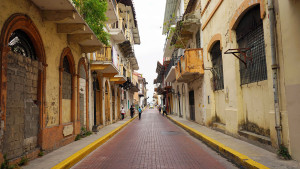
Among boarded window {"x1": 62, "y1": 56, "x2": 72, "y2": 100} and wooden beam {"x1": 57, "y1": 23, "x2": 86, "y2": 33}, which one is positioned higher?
wooden beam {"x1": 57, "y1": 23, "x2": 86, "y2": 33}

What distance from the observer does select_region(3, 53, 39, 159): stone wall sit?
5932mm

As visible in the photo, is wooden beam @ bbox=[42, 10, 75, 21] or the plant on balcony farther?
the plant on balcony

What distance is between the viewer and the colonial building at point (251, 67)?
19.1ft

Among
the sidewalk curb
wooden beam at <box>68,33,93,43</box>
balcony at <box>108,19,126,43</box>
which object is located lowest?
the sidewalk curb

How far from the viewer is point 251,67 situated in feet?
28.1

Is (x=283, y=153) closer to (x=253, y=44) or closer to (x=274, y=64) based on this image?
(x=274, y=64)

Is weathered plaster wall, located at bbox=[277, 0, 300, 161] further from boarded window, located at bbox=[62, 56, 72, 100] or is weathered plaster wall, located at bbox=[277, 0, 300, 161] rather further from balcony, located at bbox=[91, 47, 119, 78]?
balcony, located at bbox=[91, 47, 119, 78]

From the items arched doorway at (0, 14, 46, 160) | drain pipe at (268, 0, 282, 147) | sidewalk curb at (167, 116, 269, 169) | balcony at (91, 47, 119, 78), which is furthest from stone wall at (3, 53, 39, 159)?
drain pipe at (268, 0, 282, 147)

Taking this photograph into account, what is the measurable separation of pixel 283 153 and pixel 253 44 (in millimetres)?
3982

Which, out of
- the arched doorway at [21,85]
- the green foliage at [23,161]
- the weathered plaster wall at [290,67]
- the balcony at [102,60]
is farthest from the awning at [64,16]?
the weathered plaster wall at [290,67]

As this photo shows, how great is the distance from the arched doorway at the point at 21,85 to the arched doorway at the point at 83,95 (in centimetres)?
389

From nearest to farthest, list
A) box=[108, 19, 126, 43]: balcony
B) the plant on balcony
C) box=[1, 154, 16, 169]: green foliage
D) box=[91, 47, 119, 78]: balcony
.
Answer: box=[1, 154, 16, 169]: green foliage → the plant on balcony → box=[91, 47, 119, 78]: balcony → box=[108, 19, 126, 43]: balcony

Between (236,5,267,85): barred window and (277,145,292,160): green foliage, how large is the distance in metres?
2.36

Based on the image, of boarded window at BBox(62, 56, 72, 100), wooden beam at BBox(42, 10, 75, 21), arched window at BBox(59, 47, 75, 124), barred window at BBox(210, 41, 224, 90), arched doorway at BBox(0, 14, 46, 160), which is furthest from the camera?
barred window at BBox(210, 41, 224, 90)
